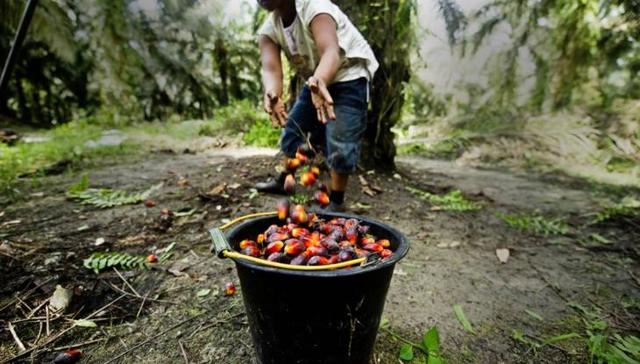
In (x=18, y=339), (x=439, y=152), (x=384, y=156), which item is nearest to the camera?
(x=18, y=339)

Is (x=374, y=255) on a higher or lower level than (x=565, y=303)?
higher

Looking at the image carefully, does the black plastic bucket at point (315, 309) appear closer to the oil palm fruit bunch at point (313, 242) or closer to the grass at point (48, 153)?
the oil palm fruit bunch at point (313, 242)

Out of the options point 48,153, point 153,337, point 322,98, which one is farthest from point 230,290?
point 48,153

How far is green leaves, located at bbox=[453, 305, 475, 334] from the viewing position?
186cm

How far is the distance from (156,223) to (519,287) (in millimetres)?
2670

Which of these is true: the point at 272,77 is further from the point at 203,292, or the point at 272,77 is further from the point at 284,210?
the point at 203,292

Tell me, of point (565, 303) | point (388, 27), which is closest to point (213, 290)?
point (565, 303)

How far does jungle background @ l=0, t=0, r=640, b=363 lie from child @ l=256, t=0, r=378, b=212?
78cm

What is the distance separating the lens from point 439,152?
792cm

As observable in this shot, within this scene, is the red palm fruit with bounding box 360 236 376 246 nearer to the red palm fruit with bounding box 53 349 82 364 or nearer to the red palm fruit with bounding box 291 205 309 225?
the red palm fruit with bounding box 291 205 309 225

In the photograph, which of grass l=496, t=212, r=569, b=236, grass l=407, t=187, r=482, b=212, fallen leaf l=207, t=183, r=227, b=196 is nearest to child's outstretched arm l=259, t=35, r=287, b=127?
fallen leaf l=207, t=183, r=227, b=196

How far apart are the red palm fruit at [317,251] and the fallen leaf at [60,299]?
4.71 feet

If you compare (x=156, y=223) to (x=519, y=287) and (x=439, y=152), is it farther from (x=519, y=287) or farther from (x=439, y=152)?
(x=439, y=152)

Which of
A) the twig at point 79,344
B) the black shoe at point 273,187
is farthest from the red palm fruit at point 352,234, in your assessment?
the black shoe at point 273,187
